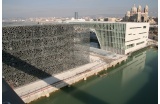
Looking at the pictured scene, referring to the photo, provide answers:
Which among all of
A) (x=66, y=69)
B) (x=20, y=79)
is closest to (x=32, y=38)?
(x=20, y=79)

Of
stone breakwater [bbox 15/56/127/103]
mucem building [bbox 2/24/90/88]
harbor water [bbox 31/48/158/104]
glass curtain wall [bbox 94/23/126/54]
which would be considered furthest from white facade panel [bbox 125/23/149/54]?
mucem building [bbox 2/24/90/88]

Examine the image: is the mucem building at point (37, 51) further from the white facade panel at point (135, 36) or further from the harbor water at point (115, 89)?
the white facade panel at point (135, 36)

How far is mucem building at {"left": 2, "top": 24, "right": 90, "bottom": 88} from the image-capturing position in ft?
55.5

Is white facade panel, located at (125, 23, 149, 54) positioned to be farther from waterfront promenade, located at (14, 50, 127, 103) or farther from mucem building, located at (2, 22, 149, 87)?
mucem building, located at (2, 22, 149, 87)

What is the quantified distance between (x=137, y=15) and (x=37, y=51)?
271 feet

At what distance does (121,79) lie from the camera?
23172 mm

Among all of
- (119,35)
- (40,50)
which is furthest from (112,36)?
(40,50)

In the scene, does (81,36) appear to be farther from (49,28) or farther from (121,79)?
(121,79)

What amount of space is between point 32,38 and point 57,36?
3.59 m

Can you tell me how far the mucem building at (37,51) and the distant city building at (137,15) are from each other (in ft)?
245

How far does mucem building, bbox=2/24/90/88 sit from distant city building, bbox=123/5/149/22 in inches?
2937

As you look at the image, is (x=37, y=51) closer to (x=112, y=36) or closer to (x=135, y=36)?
(x=112, y=36)

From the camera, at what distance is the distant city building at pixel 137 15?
9037 cm

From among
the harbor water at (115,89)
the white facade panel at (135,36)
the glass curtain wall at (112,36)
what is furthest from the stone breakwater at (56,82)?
the white facade panel at (135,36)
